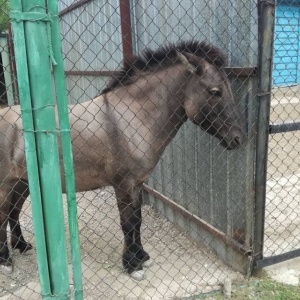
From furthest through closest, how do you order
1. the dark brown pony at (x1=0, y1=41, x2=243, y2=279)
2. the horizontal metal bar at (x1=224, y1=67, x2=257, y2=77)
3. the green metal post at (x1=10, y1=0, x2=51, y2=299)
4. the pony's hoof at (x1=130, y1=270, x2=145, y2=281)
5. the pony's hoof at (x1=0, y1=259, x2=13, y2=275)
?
the pony's hoof at (x1=0, y1=259, x2=13, y2=275) < the pony's hoof at (x1=130, y1=270, x2=145, y2=281) < the dark brown pony at (x1=0, y1=41, x2=243, y2=279) < the horizontal metal bar at (x1=224, y1=67, x2=257, y2=77) < the green metal post at (x1=10, y1=0, x2=51, y2=299)

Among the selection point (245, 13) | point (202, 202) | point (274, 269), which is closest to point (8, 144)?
point (202, 202)

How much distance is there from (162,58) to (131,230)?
58.7 inches

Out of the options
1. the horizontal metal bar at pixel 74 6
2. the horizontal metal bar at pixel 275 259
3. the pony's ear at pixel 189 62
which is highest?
the horizontal metal bar at pixel 74 6

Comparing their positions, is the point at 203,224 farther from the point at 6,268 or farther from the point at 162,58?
the point at 6,268

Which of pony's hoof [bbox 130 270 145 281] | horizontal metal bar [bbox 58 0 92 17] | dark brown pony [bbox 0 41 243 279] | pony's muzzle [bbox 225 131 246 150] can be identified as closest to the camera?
pony's muzzle [bbox 225 131 246 150]

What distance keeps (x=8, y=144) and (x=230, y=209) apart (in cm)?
191

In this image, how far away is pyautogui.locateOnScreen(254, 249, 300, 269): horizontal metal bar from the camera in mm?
3045

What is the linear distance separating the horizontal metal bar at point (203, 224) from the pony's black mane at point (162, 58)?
4.74 ft

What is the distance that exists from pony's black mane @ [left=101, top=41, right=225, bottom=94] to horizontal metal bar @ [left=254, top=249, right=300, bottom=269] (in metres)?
1.58

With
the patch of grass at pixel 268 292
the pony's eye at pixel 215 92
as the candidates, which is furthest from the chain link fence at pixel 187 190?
the patch of grass at pixel 268 292

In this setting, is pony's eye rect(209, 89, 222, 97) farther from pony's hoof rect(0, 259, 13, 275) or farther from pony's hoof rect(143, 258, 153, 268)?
pony's hoof rect(0, 259, 13, 275)

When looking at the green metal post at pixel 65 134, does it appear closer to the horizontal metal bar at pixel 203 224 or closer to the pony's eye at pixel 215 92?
the pony's eye at pixel 215 92

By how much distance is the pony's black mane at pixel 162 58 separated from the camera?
289 cm

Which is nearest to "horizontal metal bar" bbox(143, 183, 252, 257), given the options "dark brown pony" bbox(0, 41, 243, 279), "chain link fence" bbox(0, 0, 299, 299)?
"chain link fence" bbox(0, 0, 299, 299)
